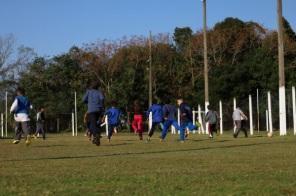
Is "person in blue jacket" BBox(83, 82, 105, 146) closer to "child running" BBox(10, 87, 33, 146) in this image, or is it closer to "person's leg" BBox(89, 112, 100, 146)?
"person's leg" BBox(89, 112, 100, 146)

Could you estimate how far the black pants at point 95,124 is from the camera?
67.4 feet

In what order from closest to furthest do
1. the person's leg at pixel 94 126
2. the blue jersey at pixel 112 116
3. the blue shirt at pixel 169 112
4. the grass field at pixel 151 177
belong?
the grass field at pixel 151 177, the person's leg at pixel 94 126, the blue shirt at pixel 169 112, the blue jersey at pixel 112 116

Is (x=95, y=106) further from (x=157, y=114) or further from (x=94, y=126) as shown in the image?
(x=157, y=114)

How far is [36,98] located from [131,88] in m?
11.2

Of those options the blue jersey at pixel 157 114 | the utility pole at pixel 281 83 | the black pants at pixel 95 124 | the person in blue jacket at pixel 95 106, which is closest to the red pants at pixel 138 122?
the blue jersey at pixel 157 114

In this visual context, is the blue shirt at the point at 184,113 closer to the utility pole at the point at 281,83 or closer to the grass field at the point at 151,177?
the utility pole at the point at 281,83

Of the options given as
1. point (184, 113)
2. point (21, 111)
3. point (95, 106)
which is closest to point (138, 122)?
point (184, 113)

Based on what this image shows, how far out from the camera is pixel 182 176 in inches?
379

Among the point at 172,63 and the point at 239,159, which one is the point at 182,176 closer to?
the point at 239,159

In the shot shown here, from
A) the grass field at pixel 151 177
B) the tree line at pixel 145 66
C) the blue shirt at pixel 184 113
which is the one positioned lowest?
the grass field at pixel 151 177

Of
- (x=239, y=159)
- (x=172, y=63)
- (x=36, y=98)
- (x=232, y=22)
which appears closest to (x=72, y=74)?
(x=36, y=98)

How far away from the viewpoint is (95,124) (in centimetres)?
2055

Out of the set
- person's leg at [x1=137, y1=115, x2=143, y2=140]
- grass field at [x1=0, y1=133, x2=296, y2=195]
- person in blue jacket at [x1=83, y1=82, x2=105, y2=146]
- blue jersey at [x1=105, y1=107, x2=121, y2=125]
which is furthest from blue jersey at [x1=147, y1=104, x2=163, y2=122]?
grass field at [x1=0, y1=133, x2=296, y2=195]

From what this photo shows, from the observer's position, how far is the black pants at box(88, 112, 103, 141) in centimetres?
2054
